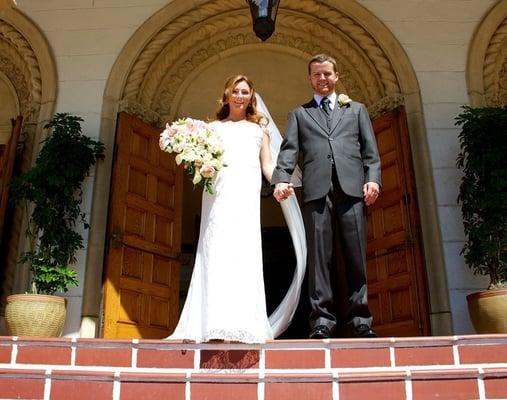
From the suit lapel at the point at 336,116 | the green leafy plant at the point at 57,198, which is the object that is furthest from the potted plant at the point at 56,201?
the suit lapel at the point at 336,116

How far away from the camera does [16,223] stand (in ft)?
17.1

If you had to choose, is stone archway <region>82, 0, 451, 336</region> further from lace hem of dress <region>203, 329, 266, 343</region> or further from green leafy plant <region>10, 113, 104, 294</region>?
lace hem of dress <region>203, 329, 266, 343</region>

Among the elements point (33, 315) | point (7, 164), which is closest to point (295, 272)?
point (33, 315)

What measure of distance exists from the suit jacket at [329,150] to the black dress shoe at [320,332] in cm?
65

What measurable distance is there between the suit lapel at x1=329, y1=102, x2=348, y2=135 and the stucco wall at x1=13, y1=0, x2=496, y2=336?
7.19 feet

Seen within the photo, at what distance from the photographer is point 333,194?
9.59 ft

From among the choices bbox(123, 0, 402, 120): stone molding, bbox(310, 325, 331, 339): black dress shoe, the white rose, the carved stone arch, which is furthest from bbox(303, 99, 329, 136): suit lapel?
the carved stone arch

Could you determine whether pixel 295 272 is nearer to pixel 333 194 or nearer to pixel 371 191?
pixel 333 194

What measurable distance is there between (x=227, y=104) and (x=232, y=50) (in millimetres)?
3134

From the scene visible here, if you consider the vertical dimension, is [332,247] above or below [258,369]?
above

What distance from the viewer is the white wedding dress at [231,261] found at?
2504mm

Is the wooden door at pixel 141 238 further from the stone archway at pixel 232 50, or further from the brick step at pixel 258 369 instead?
the brick step at pixel 258 369

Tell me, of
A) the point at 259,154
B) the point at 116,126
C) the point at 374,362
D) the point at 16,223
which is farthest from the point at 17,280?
the point at 374,362

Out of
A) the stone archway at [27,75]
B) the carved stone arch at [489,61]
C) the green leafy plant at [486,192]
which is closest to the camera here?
the green leafy plant at [486,192]
